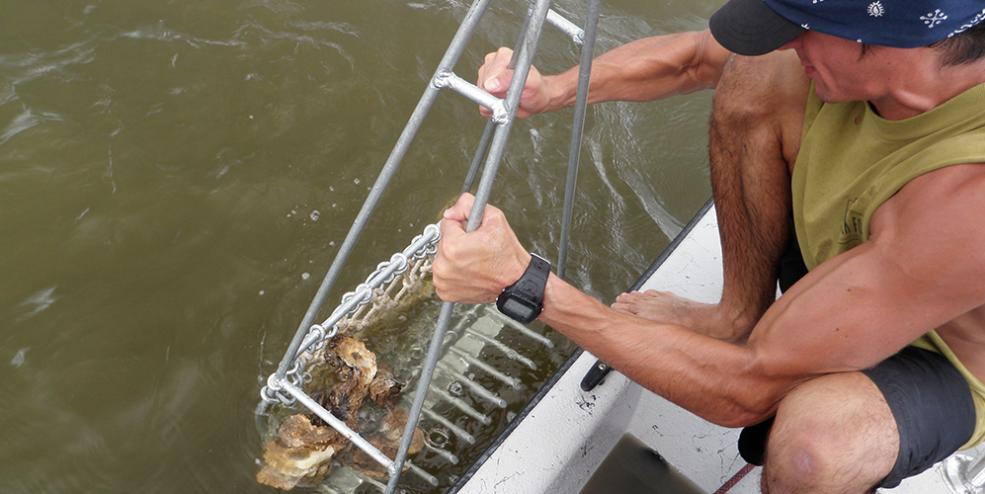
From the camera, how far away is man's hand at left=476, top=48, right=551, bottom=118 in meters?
1.80

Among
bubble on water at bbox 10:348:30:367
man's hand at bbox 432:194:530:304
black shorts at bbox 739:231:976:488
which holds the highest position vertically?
black shorts at bbox 739:231:976:488

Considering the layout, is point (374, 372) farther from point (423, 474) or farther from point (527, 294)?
point (527, 294)

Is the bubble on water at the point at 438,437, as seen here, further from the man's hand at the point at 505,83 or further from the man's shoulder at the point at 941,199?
the man's shoulder at the point at 941,199

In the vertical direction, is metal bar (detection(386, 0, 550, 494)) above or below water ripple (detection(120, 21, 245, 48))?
above

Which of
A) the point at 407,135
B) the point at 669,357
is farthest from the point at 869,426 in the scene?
the point at 407,135

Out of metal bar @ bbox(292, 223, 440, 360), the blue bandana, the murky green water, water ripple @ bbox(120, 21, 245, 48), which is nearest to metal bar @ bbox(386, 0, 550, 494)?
the blue bandana

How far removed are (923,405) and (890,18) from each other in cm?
69

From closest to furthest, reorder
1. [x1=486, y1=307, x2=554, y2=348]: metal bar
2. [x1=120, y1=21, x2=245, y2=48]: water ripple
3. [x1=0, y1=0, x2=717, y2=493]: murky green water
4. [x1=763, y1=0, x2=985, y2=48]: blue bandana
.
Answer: [x1=763, y1=0, x2=985, y2=48]: blue bandana
[x1=0, y1=0, x2=717, y2=493]: murky green water
[x1=486, y1=307, x2=554, y2=348]: metal bar
[x1=120, y1=21, x2=245, y2=48]: water ripple

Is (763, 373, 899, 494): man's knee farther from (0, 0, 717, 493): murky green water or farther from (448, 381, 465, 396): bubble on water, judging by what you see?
(0, 0, 717, 493): murky green water

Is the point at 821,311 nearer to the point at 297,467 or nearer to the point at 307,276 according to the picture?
the point at 297,467

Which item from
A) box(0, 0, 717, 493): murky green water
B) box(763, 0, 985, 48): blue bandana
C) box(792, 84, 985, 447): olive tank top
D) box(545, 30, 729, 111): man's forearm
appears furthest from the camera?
box(0, 0, 717, 493): murky green water

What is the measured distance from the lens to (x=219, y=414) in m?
2.47

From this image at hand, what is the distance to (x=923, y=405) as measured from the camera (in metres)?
1.58

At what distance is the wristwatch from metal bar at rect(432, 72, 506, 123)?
0.96ft
